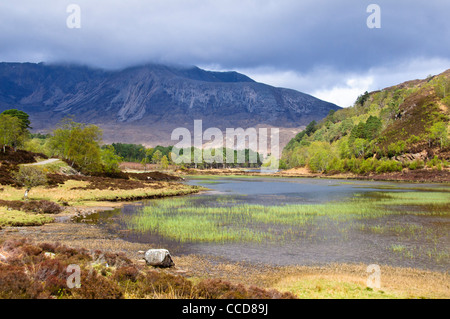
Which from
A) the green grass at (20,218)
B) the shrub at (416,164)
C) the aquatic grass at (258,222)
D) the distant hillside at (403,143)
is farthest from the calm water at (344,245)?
the distant hillside at (403,143)

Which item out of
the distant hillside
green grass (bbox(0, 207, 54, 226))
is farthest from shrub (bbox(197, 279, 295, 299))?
the distant hillside

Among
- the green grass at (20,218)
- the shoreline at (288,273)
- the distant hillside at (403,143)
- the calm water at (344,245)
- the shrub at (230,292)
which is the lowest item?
the calm water at (344,245)

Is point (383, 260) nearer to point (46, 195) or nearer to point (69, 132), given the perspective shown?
point (46, 195)

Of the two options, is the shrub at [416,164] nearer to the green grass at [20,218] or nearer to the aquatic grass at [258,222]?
the aquatic grass at [258,222]

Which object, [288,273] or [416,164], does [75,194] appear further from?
[416,164]

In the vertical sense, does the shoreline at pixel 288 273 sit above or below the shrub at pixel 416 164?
below

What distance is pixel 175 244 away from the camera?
2486 centimetres

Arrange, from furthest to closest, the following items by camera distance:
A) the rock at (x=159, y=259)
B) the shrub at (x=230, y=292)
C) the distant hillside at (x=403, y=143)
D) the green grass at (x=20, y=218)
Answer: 1. the distant hillside at (x=403, y=143)
2. the green grass at (x=20, y=218)
3. the rock at (x=159, y=259)
4. the shrub at (x=230, y=292)

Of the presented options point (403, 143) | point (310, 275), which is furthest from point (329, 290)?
point (403, 143)

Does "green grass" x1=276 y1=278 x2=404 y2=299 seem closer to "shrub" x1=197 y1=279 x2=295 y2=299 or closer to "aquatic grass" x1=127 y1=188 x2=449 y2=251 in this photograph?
"shrub" x1=197 y1=279 x2=295 y2=299

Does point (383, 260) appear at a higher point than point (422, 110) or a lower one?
lower
